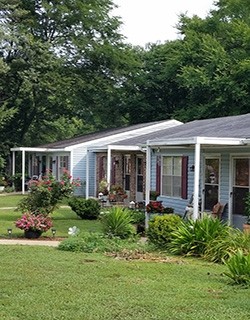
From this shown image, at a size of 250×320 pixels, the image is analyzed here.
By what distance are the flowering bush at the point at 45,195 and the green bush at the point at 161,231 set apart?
154 inches

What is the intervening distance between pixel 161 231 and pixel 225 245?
1.84 metres

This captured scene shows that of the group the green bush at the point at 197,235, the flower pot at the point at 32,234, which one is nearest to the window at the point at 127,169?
the flower pot at the point at 32,234

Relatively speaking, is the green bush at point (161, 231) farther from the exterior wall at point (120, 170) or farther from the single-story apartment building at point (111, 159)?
the exterior wall at point (120, 170)

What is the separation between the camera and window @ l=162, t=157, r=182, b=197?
18.5 meters

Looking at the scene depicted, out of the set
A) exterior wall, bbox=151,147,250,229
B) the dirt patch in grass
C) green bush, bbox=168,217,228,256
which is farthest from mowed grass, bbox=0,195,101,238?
green bush, bbox=168,217,228,256

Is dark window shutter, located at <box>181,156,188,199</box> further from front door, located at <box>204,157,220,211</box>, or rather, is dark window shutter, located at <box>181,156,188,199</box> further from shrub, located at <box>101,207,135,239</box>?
shrub, located at <box>101,207,135,239</box>

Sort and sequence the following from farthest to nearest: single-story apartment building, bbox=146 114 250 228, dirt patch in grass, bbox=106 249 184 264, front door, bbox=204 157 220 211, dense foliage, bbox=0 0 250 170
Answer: dense foliage, bbox=0 0 250 170 → front door, bbox=204 157 220 211 → single-story apartment building, bbox=146 114 250 228 → dirt patch in grass, bbox=106 249 184 264

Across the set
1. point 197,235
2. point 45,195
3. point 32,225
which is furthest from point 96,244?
point 45,195

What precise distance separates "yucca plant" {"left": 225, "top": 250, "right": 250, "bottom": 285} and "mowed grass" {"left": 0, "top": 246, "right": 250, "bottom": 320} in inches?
8.2

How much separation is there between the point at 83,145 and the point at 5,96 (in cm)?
1148

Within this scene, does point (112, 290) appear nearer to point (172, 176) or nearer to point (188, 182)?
point (188, 182)

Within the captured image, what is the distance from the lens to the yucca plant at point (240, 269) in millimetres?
7961

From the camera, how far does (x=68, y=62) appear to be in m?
40.1

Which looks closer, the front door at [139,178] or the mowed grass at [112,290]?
the mowed grass at [112,290]
